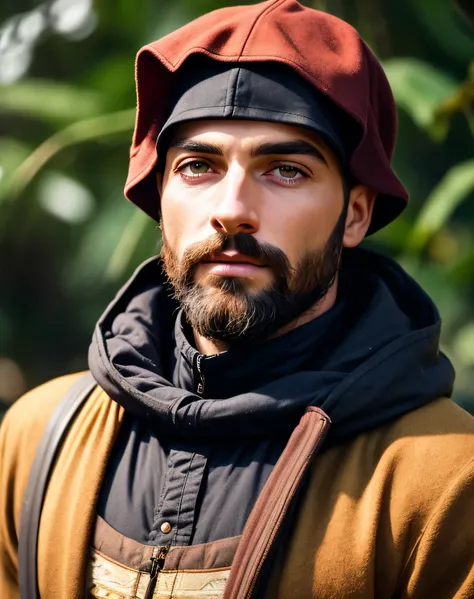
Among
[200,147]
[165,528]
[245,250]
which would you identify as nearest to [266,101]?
[200,147]

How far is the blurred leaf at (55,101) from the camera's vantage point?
4789 millimetres

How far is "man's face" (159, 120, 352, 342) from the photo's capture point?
1.98 meters

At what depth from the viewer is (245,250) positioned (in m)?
1.97

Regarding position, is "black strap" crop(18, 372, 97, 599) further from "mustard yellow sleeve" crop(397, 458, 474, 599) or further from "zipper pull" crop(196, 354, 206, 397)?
"mustard yellow sleeve" crop(397, 458, 474, 599)

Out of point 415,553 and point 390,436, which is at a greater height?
point 390,436

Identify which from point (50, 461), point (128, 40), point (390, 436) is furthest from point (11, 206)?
point (390, 436)

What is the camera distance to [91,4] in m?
5.18

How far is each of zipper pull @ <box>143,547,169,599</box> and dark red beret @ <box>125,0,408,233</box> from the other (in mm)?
836

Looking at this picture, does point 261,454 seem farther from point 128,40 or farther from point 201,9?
point 128,40

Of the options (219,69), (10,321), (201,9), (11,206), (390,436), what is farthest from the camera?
(10,321)

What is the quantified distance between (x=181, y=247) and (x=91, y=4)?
3.51 m

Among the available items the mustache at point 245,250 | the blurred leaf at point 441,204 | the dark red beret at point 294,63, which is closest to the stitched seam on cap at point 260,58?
the dark red beret at point 294,63

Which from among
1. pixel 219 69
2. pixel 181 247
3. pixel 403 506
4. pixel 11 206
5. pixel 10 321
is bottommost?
pixel 10 321

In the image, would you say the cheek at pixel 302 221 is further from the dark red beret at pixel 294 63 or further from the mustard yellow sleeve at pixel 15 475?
the mustard yellow sleeve at pixel 15 475
